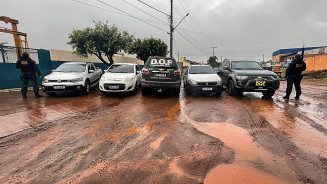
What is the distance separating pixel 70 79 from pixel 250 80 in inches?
301

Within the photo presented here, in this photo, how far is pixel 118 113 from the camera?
476 cm

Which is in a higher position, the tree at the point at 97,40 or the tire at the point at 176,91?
the tree at the point at 97,40

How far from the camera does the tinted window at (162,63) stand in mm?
6845

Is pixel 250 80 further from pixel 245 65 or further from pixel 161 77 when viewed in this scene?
pixel 161 77

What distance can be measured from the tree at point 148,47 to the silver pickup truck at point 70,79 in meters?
11.5

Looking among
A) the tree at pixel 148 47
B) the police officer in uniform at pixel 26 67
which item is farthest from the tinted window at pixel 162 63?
the tree at pixel 148 47

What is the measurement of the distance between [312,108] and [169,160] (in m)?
5.82

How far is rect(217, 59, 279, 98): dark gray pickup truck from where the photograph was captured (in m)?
6.34

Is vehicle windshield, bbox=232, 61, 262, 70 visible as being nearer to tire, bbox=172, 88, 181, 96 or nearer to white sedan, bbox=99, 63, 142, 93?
tire, bbox=172, 88, 181, 96

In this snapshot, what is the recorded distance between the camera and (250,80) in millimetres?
6391

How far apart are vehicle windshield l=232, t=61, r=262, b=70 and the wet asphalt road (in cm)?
311

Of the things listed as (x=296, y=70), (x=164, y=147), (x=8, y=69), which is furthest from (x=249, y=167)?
(x=8, y=69)

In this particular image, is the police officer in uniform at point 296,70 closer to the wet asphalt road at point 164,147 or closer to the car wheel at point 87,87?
the wet asphalt road at point 164,147

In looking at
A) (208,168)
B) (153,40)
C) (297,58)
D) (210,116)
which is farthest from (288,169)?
(153,40)
